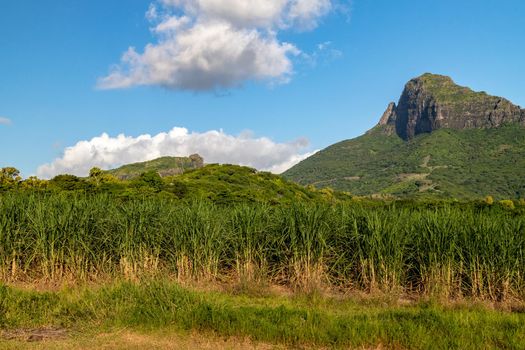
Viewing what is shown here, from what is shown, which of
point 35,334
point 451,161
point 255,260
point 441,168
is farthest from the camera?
point 451,161

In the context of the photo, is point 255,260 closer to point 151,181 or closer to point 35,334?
point 35,334

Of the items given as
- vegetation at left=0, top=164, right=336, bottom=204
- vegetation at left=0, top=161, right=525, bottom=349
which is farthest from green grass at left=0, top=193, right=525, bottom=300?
vegetation at left=0, top=164, right=336, bottom=204

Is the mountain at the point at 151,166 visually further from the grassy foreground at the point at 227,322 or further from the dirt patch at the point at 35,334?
the dirt patch at the point at 35,334

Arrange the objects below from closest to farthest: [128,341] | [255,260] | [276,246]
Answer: [128,341]
[255,260]
[276,246]

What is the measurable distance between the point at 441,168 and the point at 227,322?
148 metres

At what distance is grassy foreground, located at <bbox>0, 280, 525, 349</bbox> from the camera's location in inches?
254

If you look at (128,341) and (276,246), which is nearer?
(128,341)

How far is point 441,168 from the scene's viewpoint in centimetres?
14438

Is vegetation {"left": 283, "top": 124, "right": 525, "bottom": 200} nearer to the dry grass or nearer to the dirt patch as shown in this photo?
the dry grass

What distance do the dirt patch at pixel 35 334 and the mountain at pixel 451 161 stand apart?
4281 inches

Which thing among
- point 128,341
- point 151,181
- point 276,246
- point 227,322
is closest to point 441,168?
point 151,181

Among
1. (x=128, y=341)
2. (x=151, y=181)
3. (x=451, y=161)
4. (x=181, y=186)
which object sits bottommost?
(x=128, y=341)

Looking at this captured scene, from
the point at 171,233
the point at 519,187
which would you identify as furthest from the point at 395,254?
the point at 519,187

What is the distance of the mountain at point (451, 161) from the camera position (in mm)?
124312
